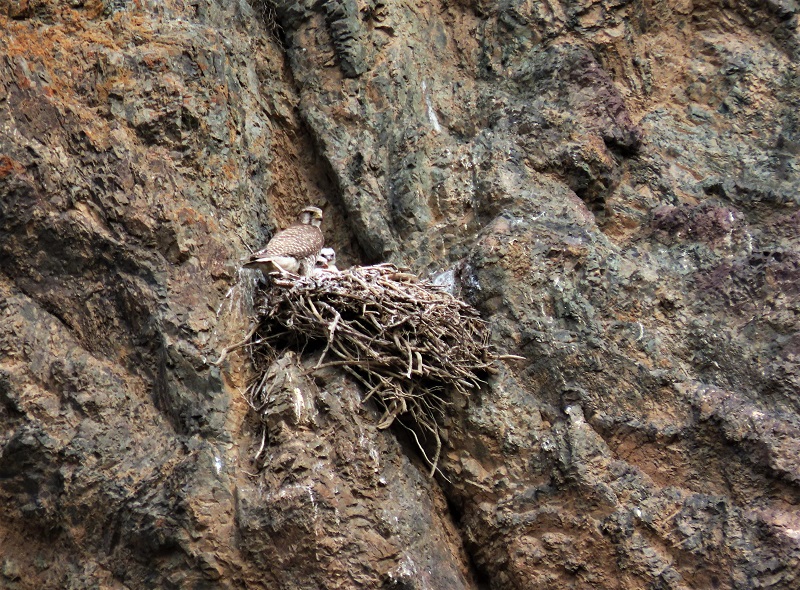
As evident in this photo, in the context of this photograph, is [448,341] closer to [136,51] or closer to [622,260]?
[622,260]

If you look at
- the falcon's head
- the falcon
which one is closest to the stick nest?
the falcon

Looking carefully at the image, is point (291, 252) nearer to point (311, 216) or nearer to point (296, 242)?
point (296, 242)

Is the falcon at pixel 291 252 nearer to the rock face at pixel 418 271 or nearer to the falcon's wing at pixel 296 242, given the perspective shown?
the falcon's wing at pixel 296 242

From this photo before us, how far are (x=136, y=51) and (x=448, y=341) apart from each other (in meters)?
2.37

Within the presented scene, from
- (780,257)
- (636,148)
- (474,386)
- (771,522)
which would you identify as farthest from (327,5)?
(771,522)

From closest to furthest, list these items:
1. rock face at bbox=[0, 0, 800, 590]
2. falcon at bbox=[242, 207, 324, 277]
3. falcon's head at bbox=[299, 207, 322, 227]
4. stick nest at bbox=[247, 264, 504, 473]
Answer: rock face at bbox=[0, 0, 800, 590], stick nest at bbox=[247, 264, 504, 473], falcon at bbox=[242, 207, 324, 277], falcon's head at bbox=[299, 207, 322, 227]

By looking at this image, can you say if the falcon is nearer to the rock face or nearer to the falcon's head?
the falcon's head

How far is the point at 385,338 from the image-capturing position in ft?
15.8

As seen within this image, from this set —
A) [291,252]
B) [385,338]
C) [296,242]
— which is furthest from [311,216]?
[385,338]

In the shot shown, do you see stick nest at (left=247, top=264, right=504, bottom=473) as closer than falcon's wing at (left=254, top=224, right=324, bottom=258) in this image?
Yes

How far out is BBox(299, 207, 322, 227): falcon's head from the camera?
5.61 metres

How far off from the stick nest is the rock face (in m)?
0.12

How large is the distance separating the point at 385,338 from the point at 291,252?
0.69 meters

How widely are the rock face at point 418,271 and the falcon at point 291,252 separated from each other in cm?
23
